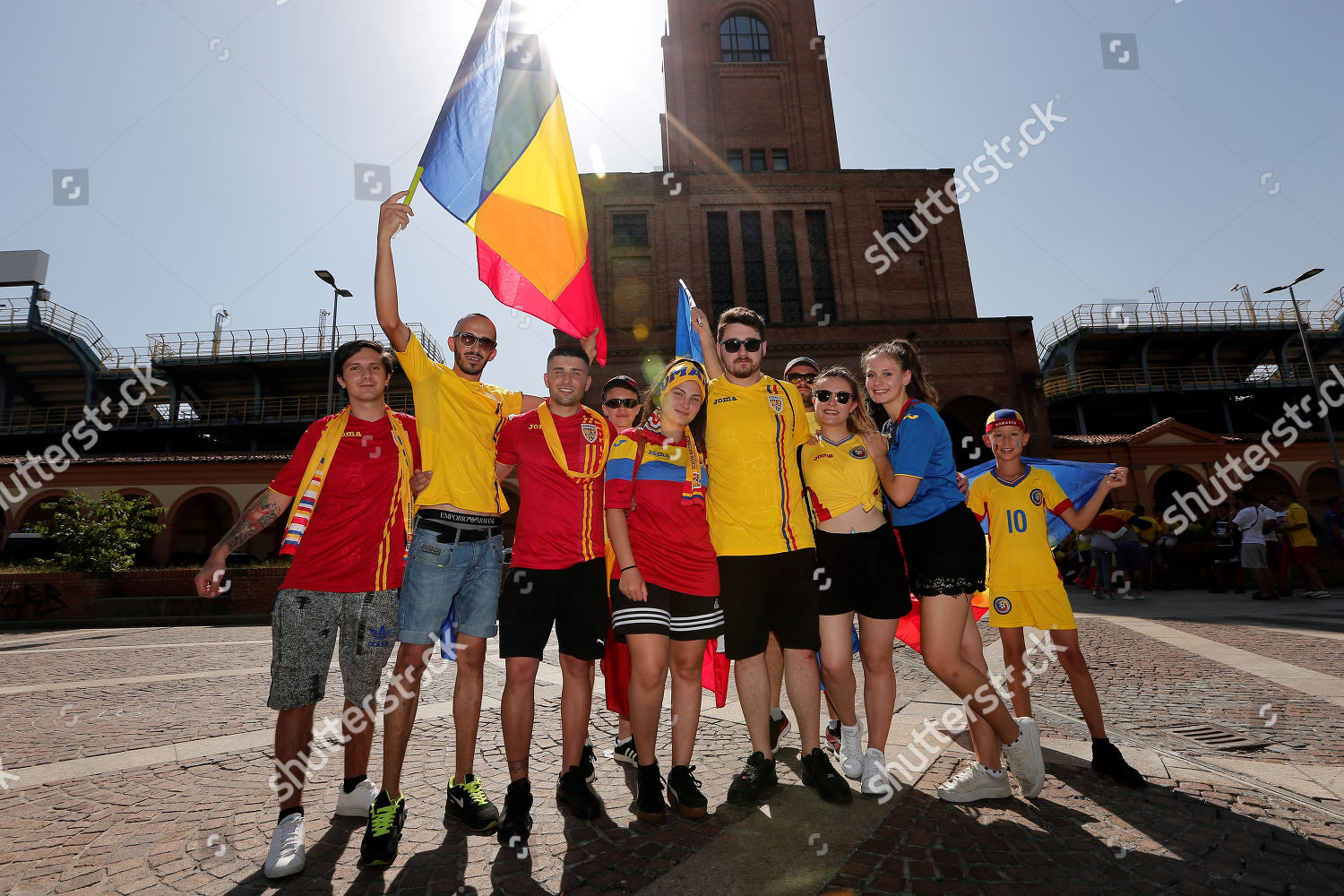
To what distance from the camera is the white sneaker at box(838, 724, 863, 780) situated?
3.22 meters

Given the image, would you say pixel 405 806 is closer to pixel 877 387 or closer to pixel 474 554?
pixel 474 554

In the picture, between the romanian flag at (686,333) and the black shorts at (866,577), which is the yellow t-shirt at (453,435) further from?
the black shorts at (866,577)

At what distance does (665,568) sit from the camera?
3004mm

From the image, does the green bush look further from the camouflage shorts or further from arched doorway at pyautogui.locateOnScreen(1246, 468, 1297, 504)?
arched doorway at pyautogui.locateOnScreen(1246, 468, 1297, 504)

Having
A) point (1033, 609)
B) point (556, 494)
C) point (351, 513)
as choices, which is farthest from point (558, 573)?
point (1033, 609)

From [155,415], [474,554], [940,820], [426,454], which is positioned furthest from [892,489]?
[155,415]

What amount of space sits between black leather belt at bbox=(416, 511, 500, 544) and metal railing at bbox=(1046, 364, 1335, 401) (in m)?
37.3

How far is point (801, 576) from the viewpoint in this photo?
120 inches

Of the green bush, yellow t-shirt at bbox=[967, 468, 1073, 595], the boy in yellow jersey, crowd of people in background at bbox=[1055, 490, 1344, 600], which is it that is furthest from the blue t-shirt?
the green bush

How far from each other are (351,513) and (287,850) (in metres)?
1.34

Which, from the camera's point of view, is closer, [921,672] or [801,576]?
[801,576]

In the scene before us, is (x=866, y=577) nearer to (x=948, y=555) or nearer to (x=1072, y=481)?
(x=948, y=555)

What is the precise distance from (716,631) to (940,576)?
1077 millimetres

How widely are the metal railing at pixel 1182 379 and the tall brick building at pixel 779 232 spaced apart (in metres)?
11.4
